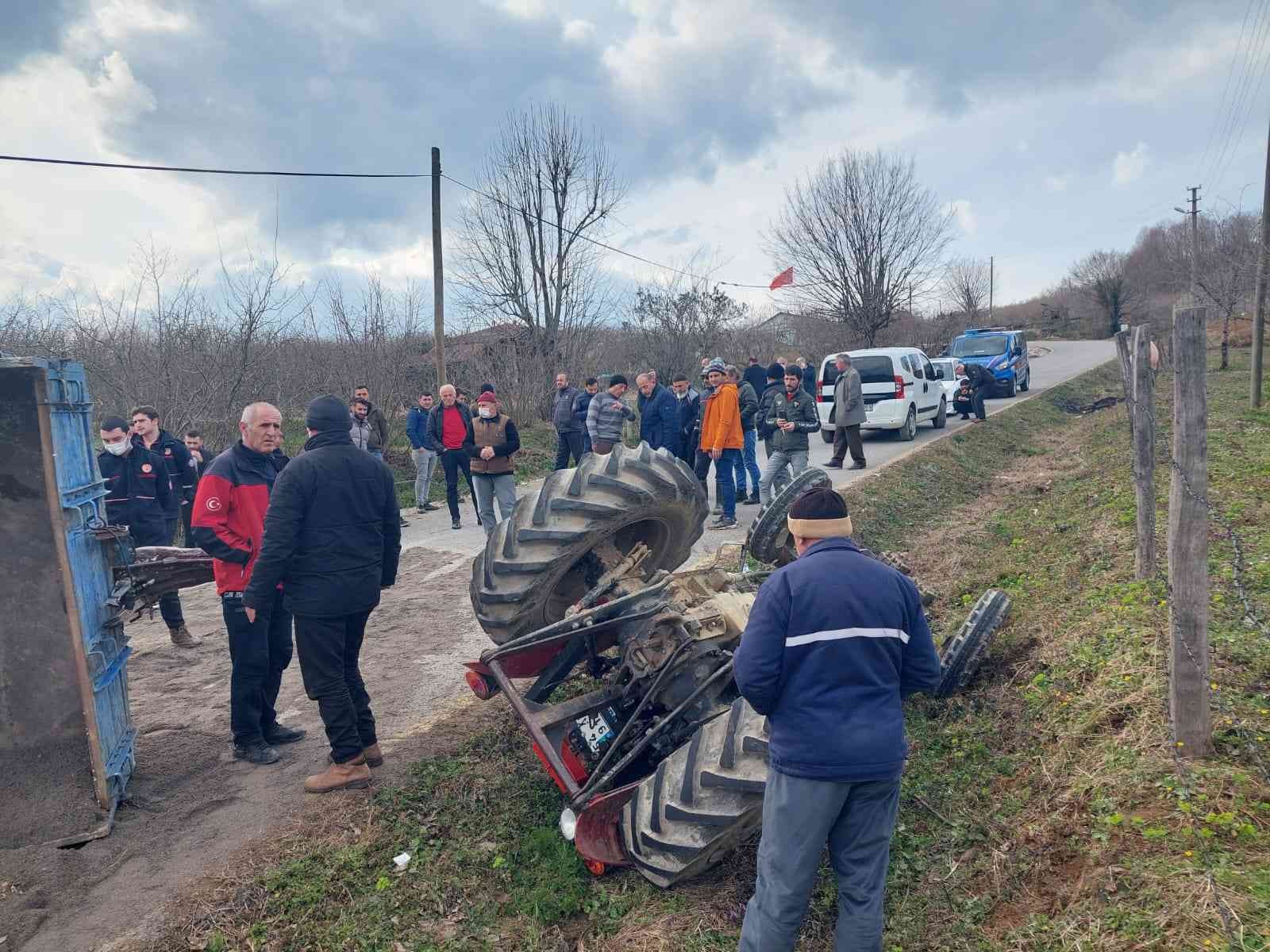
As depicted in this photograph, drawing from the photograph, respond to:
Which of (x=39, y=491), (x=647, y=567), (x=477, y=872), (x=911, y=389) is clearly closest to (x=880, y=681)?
(x=477, y=872)

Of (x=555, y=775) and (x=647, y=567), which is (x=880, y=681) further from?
(x=647, y=567)

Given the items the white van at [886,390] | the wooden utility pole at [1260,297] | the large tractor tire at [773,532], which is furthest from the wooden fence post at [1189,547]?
the wooden utility pole at [1260,297]

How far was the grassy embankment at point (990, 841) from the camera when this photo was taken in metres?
2.59

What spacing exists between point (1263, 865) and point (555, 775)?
93.2 inches

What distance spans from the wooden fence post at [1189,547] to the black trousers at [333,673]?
346cm

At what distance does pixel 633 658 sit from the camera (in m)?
3.43

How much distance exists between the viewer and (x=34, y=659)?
351 centimetres

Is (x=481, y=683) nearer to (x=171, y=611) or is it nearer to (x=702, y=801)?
(x=702, y=801)

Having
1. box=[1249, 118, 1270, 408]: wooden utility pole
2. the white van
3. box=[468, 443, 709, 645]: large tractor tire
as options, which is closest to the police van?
box=[1249, 118, 1270, 408]: wooden utility pole

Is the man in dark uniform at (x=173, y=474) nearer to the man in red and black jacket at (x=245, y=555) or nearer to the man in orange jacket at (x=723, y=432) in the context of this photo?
the man in red and black jacket at (x=245, y=555)

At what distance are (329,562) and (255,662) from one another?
91cm

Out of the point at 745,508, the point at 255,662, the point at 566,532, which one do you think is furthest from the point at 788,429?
the point at 255,662

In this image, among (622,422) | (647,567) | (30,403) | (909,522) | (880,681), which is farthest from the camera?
(622,422)

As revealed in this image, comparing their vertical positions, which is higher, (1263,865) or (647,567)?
(647,567)
